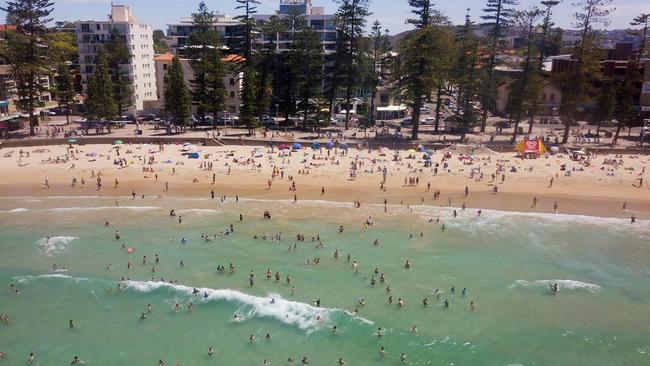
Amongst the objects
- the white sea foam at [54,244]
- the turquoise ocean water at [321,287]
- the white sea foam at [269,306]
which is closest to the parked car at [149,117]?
the turquoise ocean water at [321,287]

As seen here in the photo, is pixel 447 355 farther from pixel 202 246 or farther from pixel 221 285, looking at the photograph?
pixel 202 246

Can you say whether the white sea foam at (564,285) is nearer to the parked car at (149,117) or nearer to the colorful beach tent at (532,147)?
the colorful beach tent at (532,147)

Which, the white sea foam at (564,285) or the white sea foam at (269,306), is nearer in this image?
the white sea foam at (269,306)

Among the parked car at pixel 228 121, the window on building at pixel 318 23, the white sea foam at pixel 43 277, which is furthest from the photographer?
the window on building at pixel 318 23

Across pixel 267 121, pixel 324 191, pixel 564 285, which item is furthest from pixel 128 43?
pixel 564 285

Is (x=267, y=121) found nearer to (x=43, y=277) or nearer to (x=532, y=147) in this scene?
(x=532, y=147)

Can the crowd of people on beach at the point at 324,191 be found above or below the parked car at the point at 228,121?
below

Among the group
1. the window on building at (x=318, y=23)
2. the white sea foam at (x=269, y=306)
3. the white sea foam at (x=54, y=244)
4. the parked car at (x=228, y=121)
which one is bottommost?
the white sea foam at (x=269, y=306)
